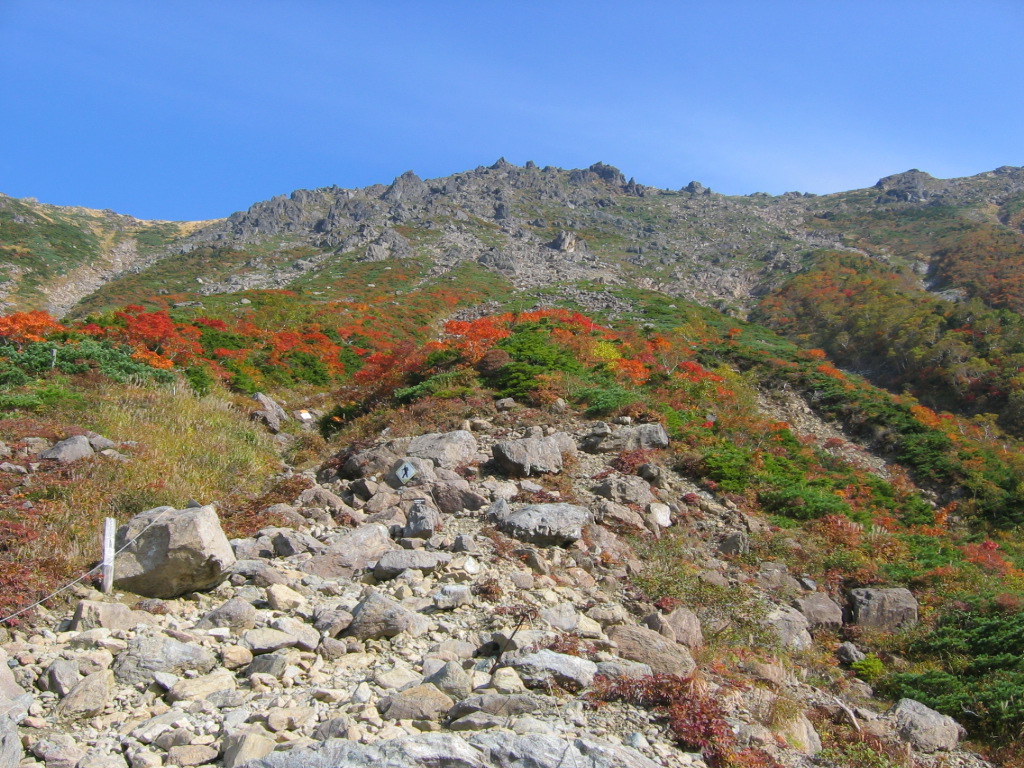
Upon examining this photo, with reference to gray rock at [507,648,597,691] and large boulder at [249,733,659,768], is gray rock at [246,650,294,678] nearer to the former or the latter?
large boulder at [249,733,659,768]

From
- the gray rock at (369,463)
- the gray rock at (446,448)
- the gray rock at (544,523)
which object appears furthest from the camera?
the gray rock at (446,448)

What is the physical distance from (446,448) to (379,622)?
4.87m

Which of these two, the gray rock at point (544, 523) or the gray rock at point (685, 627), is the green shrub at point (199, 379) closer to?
the gray rock at point (544, 523)

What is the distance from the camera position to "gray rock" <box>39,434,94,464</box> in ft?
25.8

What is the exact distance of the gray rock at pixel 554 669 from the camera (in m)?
4.47

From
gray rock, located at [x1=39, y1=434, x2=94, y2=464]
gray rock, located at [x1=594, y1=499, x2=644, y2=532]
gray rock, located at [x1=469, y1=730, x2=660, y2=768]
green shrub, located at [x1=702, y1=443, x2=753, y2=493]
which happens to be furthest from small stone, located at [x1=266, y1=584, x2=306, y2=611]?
green shrub, located at [x1=702, y1=443, x2=753, y2=493]

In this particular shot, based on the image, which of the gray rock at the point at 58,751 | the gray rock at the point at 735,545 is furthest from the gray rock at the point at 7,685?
the gray rock at the point at 735,545

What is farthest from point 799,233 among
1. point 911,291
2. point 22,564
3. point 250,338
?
point 22,564

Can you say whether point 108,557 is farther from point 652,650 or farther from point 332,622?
point 652,650

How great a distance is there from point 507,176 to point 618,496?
122 meters

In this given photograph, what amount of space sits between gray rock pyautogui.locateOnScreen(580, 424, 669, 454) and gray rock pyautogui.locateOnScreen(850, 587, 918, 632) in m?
4.42

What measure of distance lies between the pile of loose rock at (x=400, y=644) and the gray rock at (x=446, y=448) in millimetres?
579

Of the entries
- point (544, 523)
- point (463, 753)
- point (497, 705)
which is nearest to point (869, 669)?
point (544, 523)

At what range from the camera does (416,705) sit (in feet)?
13.4
